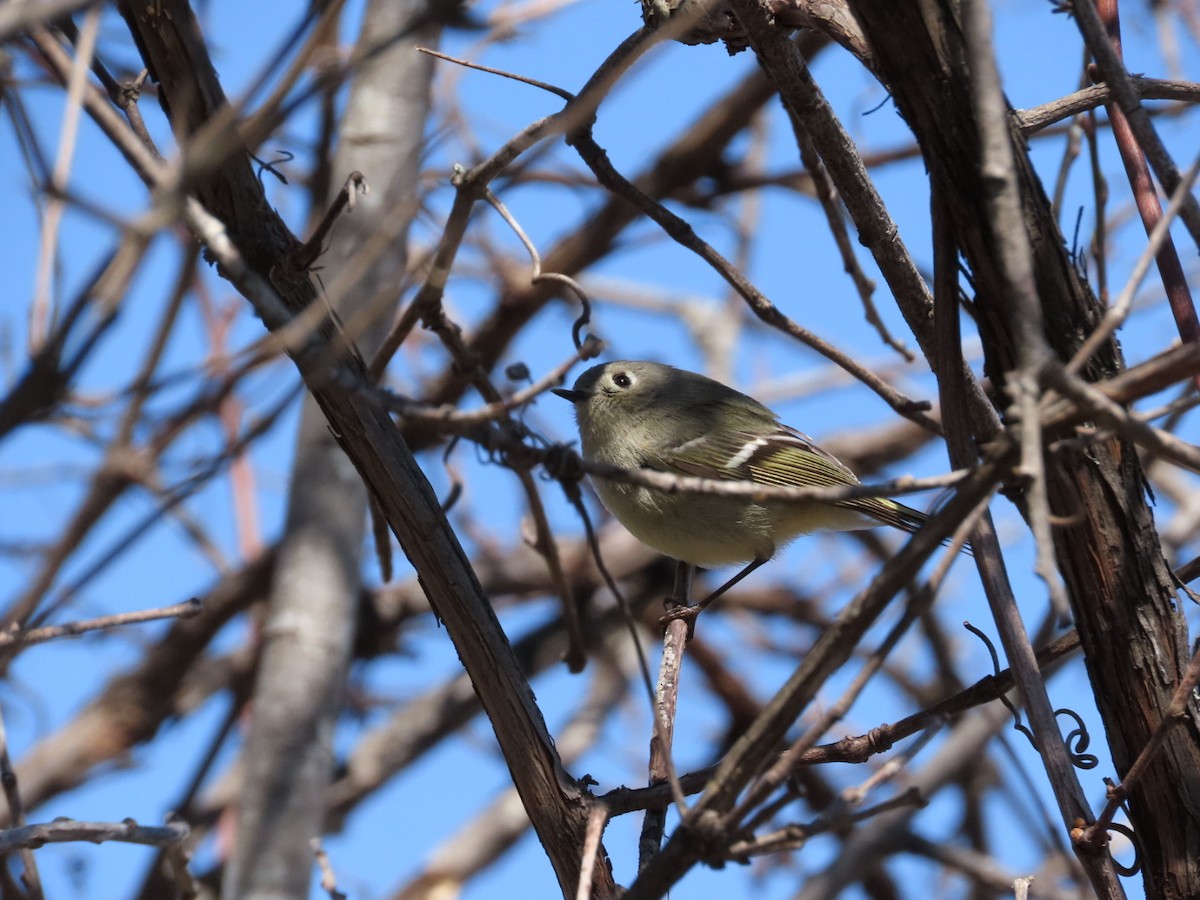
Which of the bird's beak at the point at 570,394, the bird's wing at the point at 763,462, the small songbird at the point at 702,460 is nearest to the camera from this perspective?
the small songbird at the point at 702,460

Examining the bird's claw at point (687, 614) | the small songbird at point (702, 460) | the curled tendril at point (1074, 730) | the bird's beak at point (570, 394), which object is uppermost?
the bird's beak at point (570, 394)

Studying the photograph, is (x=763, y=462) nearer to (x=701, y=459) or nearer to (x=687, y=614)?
(x=701, y=459)

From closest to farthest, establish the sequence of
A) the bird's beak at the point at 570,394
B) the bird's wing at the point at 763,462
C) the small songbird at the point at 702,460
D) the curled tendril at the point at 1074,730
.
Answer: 1. the curled tendril at the point at 1074,730
2. the small songbird at the point at 702,460
3. the bird's wing at the point at 763,462
4. the bird's beak at the point at 570,394

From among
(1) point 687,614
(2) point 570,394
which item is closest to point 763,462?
(2) point 570,394

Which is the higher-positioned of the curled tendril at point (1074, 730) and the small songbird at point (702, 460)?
the small songbird at point (702, 460)

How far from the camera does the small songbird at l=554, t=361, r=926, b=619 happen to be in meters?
2.84

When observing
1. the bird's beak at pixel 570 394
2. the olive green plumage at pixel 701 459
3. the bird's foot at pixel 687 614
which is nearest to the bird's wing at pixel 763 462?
the olive green plumage at pixel 701 459

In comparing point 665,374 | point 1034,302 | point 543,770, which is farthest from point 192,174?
point 665,374

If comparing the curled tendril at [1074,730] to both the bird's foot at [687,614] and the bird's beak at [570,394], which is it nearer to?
the bird's foot at [687,614]

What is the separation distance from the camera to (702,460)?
3.16 metres

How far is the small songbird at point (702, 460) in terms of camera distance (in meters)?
2.84

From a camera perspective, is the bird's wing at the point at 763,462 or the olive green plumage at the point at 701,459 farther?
the bird's wing at the point at 763,462

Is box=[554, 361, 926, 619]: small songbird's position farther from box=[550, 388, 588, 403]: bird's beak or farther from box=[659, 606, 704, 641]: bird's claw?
box=[659, 606, 704, 641]: bird's claw

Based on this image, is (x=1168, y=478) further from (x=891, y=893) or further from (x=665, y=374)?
(x=665, y=374)
